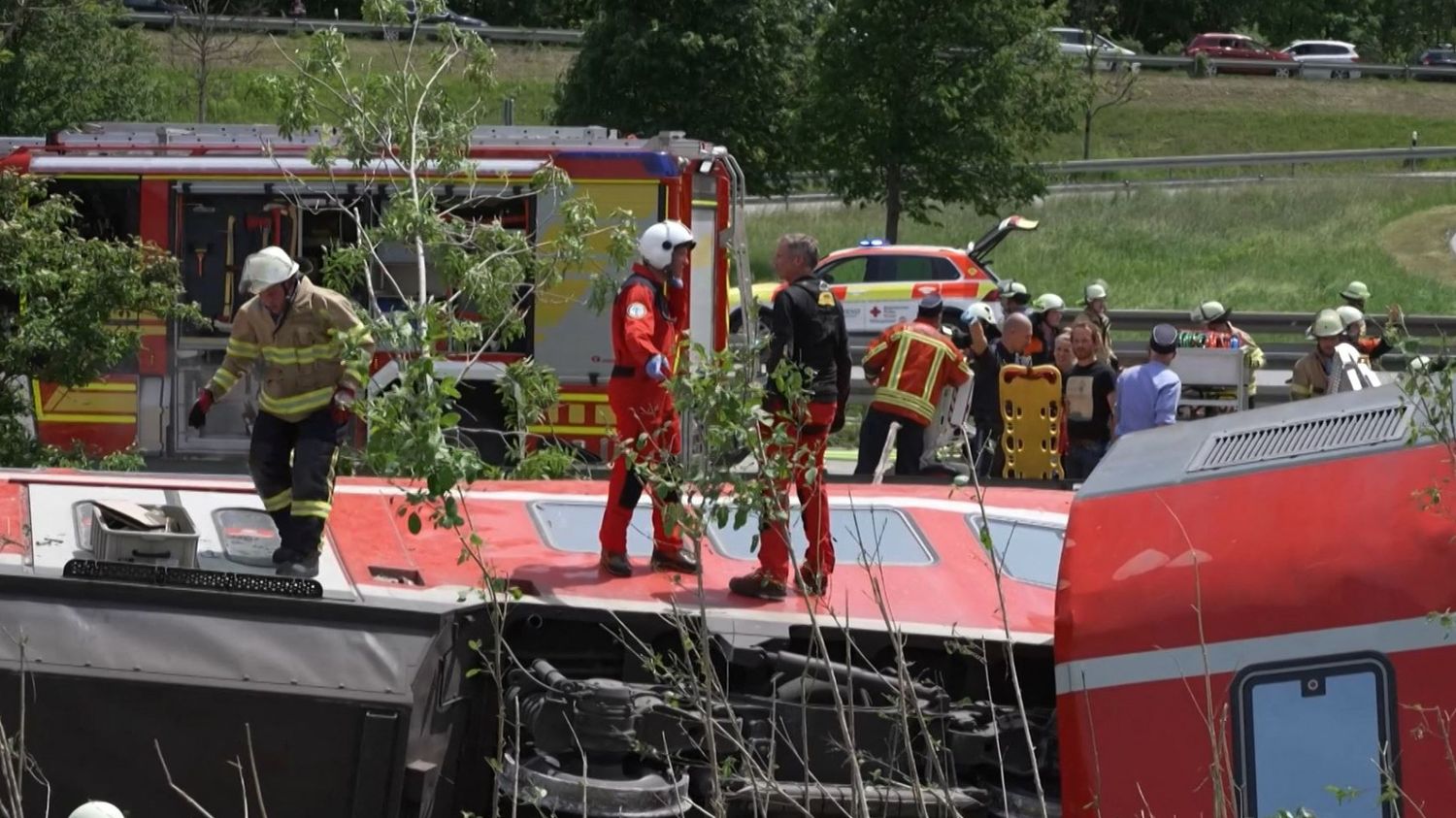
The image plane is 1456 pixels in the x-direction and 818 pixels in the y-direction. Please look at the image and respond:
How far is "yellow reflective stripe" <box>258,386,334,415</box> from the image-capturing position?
6785mm

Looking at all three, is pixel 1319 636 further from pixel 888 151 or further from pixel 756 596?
pixel 888 151

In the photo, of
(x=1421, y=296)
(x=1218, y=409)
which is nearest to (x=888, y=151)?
(x=1421, y=296)

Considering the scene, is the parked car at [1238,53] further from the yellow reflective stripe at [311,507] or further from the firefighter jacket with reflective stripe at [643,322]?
the yellow reflective stripe at [311,507]

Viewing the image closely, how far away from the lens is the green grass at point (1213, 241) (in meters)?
29.2

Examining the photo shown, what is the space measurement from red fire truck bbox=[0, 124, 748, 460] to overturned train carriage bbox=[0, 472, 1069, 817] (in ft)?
24.5

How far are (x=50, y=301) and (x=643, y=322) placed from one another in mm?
5213

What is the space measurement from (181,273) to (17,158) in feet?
4.75

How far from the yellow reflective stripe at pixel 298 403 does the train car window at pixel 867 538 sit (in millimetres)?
1475

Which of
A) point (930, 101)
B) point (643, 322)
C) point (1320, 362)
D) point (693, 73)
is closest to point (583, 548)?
point (643, 322)

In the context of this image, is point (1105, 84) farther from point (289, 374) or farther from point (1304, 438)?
point (1304, 438)

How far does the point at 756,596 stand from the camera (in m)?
5.90

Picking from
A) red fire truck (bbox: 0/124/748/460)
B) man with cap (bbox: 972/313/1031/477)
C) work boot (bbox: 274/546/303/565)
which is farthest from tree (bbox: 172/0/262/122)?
work boot (bbox: 274/546/303/565)

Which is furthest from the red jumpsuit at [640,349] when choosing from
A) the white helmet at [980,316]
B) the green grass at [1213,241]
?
the green grass at [1213,241]

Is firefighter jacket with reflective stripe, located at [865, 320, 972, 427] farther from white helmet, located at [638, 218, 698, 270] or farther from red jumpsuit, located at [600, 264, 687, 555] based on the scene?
white helmet, located at [638, 218, 698, 270]
